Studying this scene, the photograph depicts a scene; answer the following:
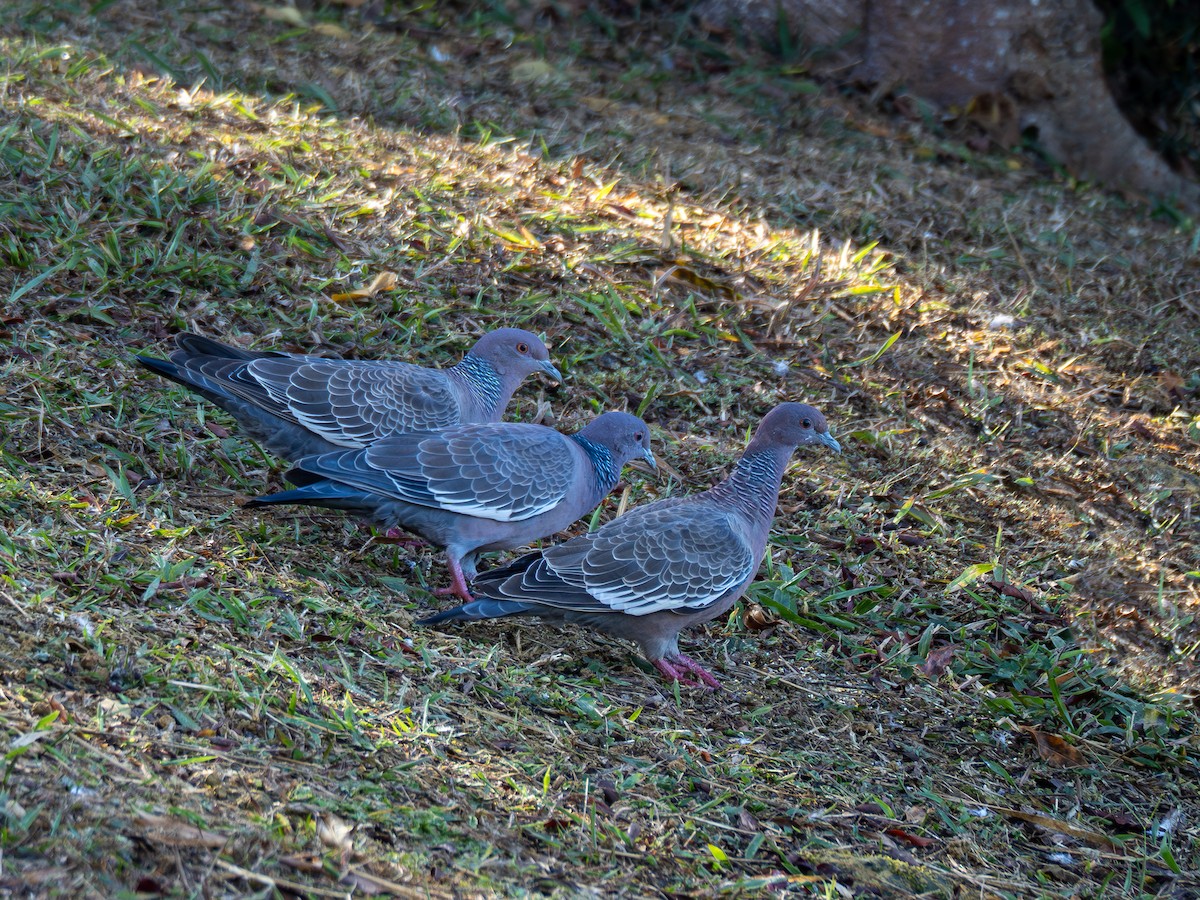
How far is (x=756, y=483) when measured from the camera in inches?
179

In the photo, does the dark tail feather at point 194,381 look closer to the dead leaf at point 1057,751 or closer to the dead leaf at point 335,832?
the dead leaf at point 335,832

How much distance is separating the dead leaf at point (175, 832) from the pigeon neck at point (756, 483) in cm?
241

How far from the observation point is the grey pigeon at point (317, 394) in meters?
4.50

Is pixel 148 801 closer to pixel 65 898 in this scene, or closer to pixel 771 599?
pixel 65 898

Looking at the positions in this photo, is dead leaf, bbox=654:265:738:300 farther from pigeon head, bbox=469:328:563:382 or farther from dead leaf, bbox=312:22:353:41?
dead leaf, bbox=312:22:353:41

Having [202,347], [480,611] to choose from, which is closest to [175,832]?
[480,611]

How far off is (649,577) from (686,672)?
405 mm

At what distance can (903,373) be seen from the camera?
5.95 meters

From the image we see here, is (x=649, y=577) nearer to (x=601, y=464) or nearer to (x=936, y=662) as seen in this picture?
(x=601, y=464)

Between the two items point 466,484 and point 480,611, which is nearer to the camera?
point 480,611

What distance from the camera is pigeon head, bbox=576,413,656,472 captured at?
4.73 metres

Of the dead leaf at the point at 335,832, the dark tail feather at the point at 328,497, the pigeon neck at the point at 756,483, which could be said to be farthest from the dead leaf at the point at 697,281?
the dead leaf at the point at 335,832

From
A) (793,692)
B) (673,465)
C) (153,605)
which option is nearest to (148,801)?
(153,605)

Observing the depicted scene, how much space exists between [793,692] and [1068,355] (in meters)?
3.03
